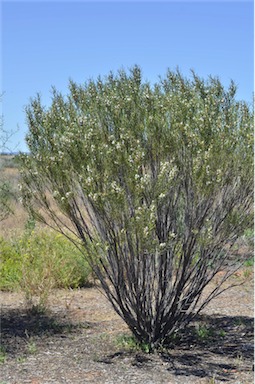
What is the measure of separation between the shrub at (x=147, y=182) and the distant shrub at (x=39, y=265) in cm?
265

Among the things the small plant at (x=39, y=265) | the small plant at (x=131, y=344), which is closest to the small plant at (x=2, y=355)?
the small plant at (x=131, y=344)

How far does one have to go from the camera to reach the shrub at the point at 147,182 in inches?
217

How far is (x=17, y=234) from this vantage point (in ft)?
36.9

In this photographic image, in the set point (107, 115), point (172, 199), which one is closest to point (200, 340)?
point (172, 199)

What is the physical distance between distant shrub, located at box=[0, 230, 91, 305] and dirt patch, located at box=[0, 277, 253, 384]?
380mm

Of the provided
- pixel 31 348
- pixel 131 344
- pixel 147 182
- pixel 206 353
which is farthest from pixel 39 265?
pixel 147 182

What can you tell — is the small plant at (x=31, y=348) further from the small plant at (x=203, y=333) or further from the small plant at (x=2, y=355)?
the small plant at (x=203, y=333)

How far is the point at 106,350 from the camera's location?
6195 millimetres

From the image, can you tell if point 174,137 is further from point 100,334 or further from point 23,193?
point 100,334

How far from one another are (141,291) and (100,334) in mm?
1141

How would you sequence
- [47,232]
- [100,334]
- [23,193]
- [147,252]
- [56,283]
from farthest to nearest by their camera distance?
[47,232] < [56,283] < [100,334] < [23,193] < [147,252]

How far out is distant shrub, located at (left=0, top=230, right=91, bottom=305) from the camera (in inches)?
347

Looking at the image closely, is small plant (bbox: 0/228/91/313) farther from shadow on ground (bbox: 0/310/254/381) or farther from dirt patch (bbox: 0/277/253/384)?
shadow on ground (bbox: 0/310/254/381)

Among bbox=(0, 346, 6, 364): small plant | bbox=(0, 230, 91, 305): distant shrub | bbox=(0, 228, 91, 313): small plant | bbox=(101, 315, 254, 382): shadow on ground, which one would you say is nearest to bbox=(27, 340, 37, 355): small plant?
bbox=(0, 346, 6, 364): small plant
